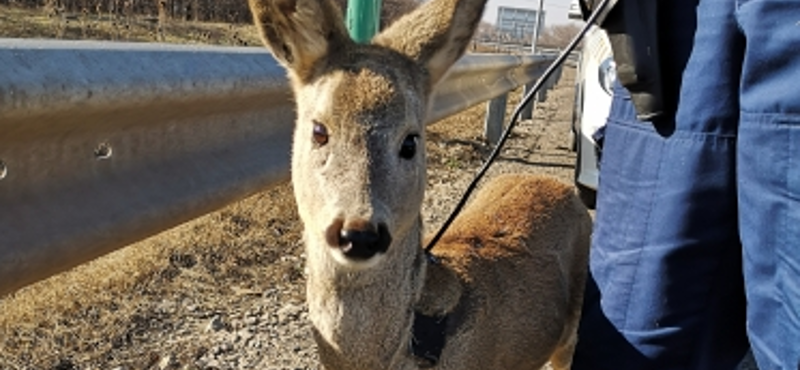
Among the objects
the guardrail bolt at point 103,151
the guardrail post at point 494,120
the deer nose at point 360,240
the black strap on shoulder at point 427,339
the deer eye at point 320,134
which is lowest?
the guardrail post at point 494,120

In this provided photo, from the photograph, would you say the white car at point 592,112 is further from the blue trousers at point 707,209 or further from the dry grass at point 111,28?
the dry grass at point 111,28

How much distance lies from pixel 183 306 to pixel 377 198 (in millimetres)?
1733

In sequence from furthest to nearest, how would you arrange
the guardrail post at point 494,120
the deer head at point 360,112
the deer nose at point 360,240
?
the guardrail post at point 494,120, the deer head at point 360,112, the deer nose at point 360,240

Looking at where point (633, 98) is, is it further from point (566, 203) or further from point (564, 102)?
point (564, 102)

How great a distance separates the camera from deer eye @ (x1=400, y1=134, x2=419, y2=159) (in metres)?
2.95

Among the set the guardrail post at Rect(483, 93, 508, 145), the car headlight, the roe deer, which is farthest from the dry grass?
the roe deer

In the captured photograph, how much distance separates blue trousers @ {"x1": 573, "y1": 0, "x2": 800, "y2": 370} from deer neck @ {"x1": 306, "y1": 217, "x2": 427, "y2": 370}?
74 centimetres

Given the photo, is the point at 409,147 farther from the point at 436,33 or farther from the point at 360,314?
the point at 360,314

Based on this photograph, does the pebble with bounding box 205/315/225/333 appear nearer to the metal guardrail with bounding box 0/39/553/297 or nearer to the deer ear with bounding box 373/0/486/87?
the metal guardrail with bounding box 0/39/553/297

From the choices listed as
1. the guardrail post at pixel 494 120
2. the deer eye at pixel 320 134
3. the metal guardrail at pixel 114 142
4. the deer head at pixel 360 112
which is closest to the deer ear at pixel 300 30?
the deer head at pixel 360 112

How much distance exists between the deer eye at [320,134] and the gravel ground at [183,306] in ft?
4.21

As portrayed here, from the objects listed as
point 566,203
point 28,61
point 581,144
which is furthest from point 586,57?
point 28,61

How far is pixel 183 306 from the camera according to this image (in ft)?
13.2

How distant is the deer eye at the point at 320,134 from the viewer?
9.48 ft
